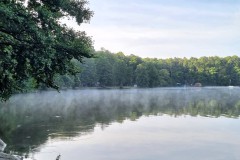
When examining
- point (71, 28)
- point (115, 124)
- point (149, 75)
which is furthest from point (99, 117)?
point (149, 75)

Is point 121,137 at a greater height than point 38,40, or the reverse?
point 38,40

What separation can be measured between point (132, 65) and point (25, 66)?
179 metres

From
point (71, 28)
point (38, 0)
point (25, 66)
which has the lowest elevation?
point (25, 66)

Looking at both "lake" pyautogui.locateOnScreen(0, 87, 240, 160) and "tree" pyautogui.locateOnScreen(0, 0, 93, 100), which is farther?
"lake" pyautogui.locateOnScreen(0, 87, 240, 160)

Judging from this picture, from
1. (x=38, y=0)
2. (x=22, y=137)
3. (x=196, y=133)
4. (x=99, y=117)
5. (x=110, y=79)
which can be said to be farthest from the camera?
(x=110, y=79)

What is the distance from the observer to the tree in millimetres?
16422

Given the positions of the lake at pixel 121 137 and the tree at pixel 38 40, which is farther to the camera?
the lake at pixel 121 137

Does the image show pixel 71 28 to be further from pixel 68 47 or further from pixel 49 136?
pixel 49 136

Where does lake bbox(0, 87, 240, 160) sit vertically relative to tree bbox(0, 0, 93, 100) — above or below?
below

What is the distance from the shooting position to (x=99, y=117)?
178 ft

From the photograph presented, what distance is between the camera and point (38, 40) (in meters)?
16.5

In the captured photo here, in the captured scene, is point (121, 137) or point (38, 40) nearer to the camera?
point (38, 40)

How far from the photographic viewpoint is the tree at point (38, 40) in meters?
16.4

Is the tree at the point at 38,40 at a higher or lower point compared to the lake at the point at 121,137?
higher
